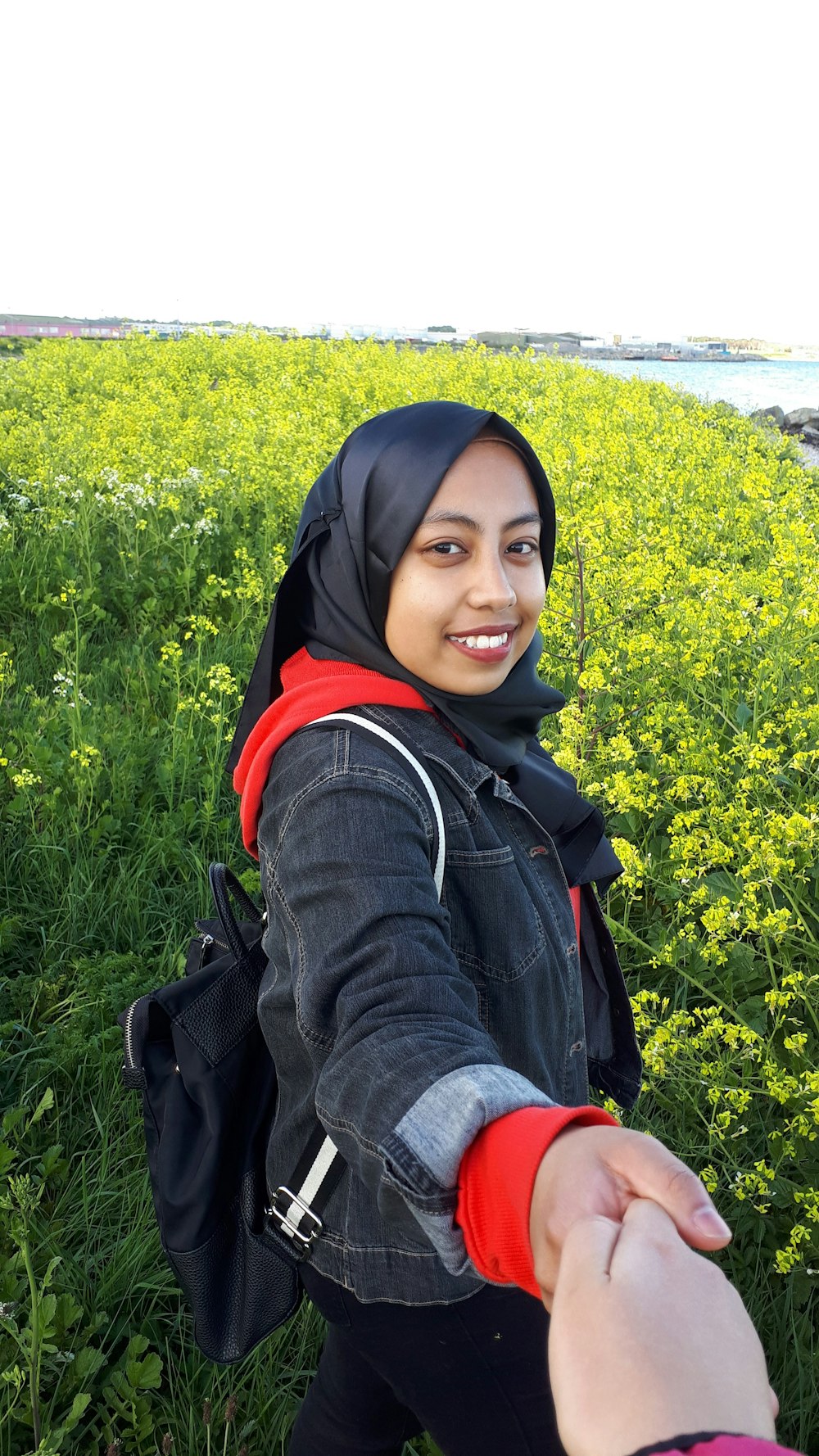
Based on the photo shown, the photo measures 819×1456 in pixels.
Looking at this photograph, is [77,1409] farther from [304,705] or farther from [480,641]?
[480,641]

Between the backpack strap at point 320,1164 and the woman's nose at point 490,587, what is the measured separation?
20 cm

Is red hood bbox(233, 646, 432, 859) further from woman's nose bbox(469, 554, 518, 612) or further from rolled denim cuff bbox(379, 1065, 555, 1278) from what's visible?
rolled denim cuff bbox(379, 1065, 555, 1278)

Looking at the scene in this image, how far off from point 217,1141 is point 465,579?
0.75 meters

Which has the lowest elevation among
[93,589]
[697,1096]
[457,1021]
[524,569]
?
[697,1096]

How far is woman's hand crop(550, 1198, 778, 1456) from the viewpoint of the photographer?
53 cm

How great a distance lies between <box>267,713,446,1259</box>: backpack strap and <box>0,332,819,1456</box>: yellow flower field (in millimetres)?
436

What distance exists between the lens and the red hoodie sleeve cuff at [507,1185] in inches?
28.3

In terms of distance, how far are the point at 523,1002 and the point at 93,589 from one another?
3911 mm

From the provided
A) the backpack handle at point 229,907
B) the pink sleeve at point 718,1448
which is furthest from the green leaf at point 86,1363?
the pink sleeve at point 718,1448

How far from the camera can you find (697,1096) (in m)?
2.28

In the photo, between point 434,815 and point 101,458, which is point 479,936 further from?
point 101,458

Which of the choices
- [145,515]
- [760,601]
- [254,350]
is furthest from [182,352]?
[760,601]

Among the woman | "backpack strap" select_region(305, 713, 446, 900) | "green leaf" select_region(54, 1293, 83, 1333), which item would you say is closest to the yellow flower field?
"green leaf" select_region(54, 1293, 83, 1333)

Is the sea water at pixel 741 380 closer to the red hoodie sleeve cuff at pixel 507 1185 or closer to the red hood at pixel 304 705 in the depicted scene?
the red hood at pixel 304 705
